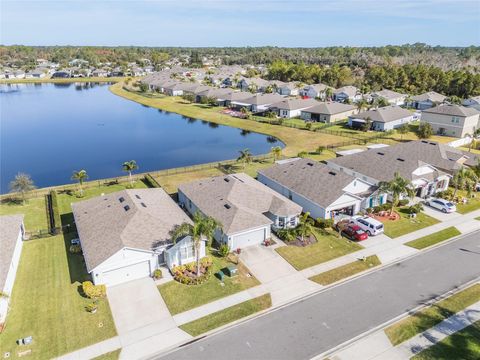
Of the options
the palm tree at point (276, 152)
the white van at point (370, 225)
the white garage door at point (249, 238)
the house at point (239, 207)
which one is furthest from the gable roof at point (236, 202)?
the palm tree at point (276, 152)

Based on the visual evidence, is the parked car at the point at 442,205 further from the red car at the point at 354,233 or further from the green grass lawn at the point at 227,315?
the green grass lawn at the point at 227,315

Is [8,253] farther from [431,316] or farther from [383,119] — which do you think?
[383,119]

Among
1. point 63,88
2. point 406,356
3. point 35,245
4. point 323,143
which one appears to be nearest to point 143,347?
point 406,356

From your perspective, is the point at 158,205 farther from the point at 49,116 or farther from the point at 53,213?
the point at 49,116

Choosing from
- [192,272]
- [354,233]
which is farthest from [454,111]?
[192,272]

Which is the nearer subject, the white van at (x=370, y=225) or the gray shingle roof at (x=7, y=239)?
the gray shingle roof at (x=7, y=239)
